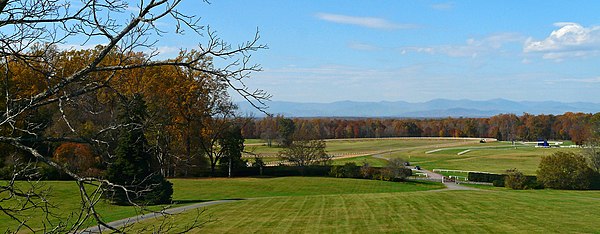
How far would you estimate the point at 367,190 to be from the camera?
41.6 metres

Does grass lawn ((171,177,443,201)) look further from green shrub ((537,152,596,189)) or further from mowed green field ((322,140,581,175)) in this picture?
mowed green field ((322,140,581,175))

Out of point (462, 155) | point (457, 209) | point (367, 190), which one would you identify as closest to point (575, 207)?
point (457, 209)

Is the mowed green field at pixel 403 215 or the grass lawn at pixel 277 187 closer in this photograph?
the mowed green field at pixel 403 215

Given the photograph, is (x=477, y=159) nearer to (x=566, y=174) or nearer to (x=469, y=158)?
(x=469, y=158)

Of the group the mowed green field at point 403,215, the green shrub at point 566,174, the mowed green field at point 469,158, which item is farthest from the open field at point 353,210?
the mowed green field at point 469,158

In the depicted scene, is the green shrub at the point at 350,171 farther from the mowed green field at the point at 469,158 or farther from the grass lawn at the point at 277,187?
the mowed green field at the point at 469,158

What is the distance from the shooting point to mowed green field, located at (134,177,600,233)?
65.3 feet

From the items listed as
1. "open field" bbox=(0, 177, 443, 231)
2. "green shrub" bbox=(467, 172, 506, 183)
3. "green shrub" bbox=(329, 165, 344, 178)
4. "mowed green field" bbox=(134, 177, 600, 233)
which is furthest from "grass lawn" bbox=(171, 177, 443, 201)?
"mowed green field" bbox=(134, 177, 600, 233)

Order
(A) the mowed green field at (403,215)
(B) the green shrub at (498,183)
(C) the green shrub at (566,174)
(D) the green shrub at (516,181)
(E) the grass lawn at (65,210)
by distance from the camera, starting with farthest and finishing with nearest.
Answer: (B) the green shrub at (498,183), (D) the green shrub at (516,181), (C) the green shrub at (566,174), (A) the mowed green field at (403,215), (E) the grass lawn at (65,210)

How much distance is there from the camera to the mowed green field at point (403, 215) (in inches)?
784

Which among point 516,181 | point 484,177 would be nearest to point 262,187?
point 516,181

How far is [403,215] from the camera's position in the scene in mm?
23641

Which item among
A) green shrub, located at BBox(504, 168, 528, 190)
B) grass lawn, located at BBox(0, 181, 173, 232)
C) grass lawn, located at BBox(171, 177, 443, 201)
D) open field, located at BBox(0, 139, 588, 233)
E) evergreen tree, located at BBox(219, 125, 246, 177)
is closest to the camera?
grass lawn, located at BBox(0, 181, 173, 232)

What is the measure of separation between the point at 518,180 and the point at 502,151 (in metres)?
44.3
